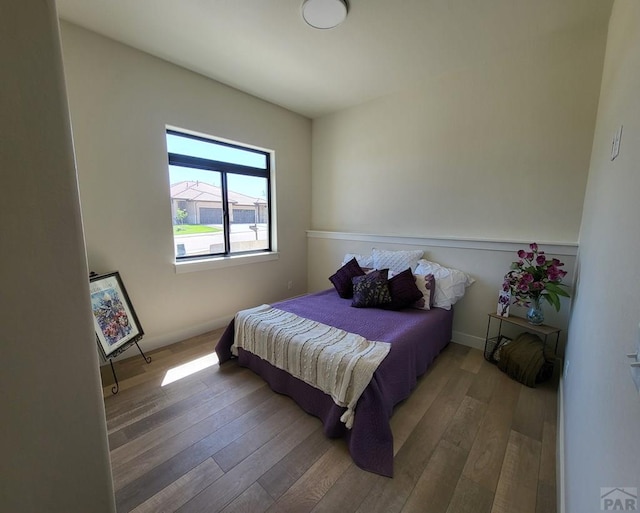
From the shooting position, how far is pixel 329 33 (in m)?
2.12

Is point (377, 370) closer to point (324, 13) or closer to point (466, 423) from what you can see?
point (466, 423)

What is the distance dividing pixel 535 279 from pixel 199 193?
330cm

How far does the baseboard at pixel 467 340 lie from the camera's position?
2.69 m

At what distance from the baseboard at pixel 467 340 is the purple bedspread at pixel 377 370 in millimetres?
127

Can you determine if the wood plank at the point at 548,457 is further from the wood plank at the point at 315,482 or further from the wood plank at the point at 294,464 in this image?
the wood plank at the point at 294,464

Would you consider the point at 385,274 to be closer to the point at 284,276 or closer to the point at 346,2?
the point at 284,276

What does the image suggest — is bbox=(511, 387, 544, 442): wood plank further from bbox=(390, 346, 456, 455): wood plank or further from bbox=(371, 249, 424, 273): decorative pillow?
bbox=(371, 249, 424, 273): decorative pillow

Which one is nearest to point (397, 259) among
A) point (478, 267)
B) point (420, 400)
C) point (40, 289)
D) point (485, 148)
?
point (478, 267)

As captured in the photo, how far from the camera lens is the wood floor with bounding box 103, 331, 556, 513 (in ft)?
4.20

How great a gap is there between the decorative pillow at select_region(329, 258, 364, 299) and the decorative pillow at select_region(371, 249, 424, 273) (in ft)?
0.86

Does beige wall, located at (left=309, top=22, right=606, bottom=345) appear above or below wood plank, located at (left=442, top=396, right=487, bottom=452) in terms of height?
above

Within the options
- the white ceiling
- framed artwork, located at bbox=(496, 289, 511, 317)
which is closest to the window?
the white ceiling

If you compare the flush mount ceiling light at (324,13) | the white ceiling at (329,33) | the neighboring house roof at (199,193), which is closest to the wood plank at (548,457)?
the white ceiling at (329,33)

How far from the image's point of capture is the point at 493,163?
100 inches
